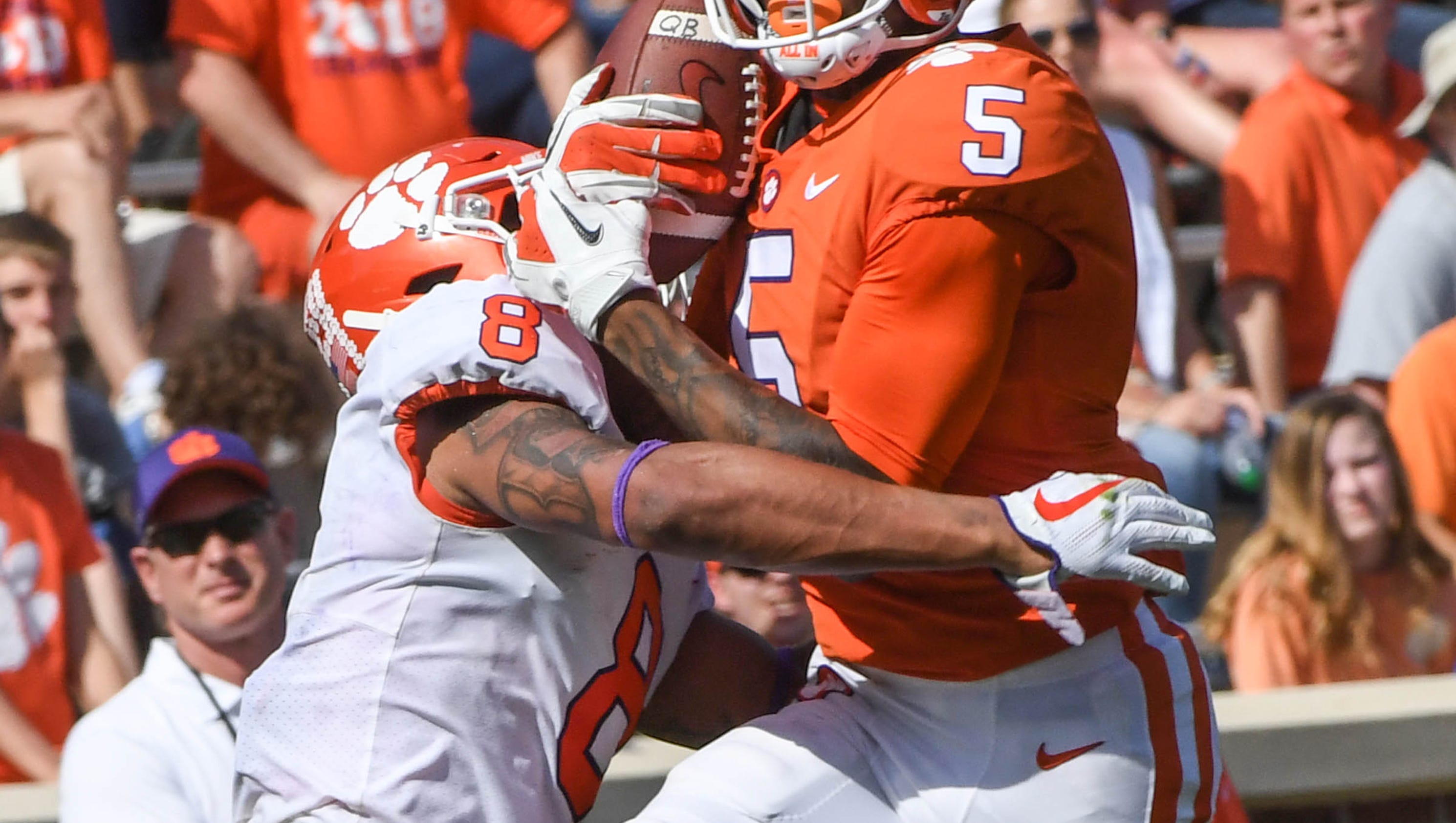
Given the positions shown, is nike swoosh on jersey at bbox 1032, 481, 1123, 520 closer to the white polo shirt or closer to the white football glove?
the white football glove

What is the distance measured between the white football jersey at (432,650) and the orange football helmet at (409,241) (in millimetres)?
68

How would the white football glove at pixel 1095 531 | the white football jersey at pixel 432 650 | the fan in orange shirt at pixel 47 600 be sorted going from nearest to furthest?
1. the white football glove at pixel 1095 531
2. the white football jersey at pixel 432 650
3. the fan in orange shirt at pixel 47 600

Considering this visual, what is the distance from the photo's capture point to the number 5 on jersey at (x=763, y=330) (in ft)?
8.92

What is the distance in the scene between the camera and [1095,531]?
231cm

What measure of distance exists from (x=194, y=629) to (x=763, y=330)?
180 cm

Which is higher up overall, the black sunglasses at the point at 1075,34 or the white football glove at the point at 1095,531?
the white football glove at the point at 1095,531

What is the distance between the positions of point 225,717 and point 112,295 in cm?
169

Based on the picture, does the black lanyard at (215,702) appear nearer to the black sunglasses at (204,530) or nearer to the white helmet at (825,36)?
the black sunglasses at (204,530)

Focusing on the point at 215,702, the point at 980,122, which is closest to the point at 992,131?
the point at 980,122

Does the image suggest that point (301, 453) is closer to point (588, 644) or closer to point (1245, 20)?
point (588, 644)

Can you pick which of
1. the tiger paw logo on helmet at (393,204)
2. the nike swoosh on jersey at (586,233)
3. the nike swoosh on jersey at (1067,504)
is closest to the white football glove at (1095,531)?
the nike swoosh on jersey at (1067,504)

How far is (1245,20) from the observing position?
663 centimetres

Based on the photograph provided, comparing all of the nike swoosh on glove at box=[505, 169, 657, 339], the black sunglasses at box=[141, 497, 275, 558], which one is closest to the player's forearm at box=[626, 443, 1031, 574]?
the nike swoosh on glove at box=[505, 169, 657, 339]

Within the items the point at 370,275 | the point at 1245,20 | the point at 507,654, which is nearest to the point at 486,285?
the point at 370,275
